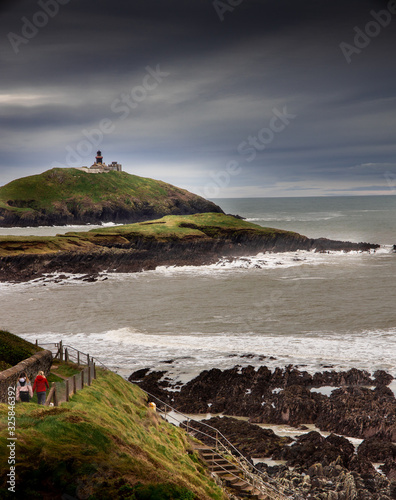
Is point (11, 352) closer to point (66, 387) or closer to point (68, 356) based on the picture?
point (66, 387)

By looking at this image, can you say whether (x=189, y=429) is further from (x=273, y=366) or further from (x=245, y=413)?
(x=273, y=366)

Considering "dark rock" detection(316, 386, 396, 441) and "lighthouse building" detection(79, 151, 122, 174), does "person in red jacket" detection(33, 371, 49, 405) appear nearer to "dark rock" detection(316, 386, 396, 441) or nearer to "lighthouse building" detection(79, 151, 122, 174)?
"dark rock" detection(316, 386, 396, 441)

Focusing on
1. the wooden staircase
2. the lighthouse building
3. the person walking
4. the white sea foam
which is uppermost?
the lighthouse building

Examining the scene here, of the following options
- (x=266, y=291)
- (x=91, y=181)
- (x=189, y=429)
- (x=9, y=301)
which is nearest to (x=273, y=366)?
(x=189, y=429)

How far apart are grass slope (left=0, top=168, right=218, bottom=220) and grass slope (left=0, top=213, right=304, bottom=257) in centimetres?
6105

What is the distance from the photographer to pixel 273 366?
25578mm

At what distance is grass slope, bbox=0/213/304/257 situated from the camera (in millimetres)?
69562

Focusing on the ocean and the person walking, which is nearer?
the person walking

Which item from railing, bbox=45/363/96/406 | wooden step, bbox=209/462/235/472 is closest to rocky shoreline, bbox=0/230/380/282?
railing, bbox=45/363/96/406

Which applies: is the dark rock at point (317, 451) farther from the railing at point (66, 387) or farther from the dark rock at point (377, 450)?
the railing at point (66, 387)

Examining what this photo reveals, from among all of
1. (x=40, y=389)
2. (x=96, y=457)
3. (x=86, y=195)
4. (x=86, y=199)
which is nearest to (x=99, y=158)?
(x=86, y=195)

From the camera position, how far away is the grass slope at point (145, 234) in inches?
2739

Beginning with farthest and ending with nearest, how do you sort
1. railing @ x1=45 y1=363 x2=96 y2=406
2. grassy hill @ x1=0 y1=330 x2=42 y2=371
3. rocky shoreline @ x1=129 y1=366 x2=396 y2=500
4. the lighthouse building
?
the lighthouse building
grassy hill @ x1=0 y1=330 x2=42 y2=371
rocky shoreline @ x1=129 y1=366 x2=396 y2=500
railing @ x1=45 y1=363 x2=96 y2=406

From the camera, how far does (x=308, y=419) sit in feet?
65.3
